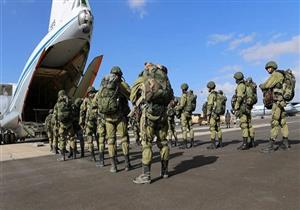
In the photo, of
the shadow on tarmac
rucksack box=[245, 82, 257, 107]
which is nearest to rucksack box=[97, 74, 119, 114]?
the shadow on tarmac

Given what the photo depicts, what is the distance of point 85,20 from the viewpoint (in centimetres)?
1553

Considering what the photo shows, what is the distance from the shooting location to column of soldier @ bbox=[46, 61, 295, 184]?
5.52 meters

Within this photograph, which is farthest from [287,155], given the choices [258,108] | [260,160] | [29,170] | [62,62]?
[258,108]

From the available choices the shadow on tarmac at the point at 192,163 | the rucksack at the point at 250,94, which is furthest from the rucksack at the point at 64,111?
the rucksack at the point at 250,94

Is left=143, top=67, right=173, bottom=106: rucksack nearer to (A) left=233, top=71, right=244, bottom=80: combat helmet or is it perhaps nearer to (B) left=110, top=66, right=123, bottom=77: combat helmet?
(B) left=110, top=66, right=123, bottom=77: combat helmet

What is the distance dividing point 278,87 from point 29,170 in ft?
20.1

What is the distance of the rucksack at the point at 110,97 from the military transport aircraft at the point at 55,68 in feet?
31.7

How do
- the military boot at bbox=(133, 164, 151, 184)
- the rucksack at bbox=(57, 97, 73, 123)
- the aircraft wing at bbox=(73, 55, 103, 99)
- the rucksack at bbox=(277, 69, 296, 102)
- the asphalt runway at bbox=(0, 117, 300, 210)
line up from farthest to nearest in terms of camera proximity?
the aircraft wing at bbox=(73, 55, 103, 99)
the rucksack at bbox=(57, 97, 73, 123)
the rucksack at bbox=(277, 69, 296, 102)
the military boot at bbox=(133, 164, 151, 184)
the asphalt runway at bbox=(0, 117, 300, 210)

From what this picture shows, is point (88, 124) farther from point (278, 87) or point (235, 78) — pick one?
point (278, 87)

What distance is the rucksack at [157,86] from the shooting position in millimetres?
5395

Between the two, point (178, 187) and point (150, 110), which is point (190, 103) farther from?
point (178, 187)

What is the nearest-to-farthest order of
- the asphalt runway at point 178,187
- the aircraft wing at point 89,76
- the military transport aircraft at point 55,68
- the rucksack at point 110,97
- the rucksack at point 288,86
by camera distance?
the asphalt runway at point 178,187
the rucksack at point 110,97
the rucksack at point 288,86
the military transport aircraft at point 55,68
the aircraft wing at point 89,76

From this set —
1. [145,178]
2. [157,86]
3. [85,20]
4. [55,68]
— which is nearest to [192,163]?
[145,178]

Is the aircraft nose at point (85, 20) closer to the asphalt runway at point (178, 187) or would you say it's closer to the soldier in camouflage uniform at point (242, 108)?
the soldier in camouflage uniform at point (242, 108)
